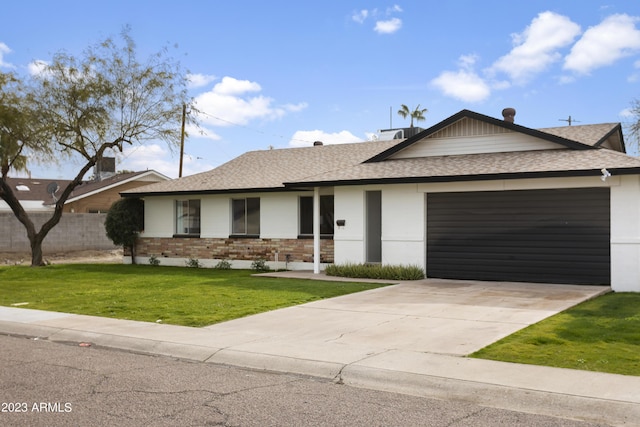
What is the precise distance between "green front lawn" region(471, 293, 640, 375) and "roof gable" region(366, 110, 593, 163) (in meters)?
7.40

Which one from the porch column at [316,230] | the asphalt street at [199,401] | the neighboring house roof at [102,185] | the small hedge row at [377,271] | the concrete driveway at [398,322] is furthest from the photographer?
the neighboring house roof at [102,185]

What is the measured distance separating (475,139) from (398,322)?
9631 millimetres

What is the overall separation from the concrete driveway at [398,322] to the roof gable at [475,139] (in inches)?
174

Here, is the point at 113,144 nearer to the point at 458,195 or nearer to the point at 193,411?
the point at 458,195

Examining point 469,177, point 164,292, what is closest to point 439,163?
point 469,177

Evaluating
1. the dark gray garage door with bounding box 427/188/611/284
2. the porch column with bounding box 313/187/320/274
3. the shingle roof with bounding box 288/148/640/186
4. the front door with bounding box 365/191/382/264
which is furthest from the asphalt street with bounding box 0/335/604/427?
the front door with bounding box 365/191/382/264

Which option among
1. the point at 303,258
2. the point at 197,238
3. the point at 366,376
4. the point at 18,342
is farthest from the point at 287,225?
the point at 366,376

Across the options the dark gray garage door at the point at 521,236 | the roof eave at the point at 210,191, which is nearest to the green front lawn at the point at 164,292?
the dark gray garage door at the point at 521,236

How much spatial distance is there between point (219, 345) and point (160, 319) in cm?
291

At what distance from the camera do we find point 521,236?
17.2 m

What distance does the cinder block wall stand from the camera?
3094cm

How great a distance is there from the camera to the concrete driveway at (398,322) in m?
9.12

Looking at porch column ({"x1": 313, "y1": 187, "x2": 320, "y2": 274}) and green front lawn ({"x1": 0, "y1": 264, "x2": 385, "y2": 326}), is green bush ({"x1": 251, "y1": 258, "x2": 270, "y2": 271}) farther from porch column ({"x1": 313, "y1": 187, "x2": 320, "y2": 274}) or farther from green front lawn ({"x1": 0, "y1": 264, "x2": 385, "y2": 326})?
porch column ({"x1": 313, "y1": 187, "x2": 320, "y2": 274})

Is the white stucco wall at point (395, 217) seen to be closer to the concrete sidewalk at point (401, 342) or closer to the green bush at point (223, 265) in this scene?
the green bush at point (223, 265)
